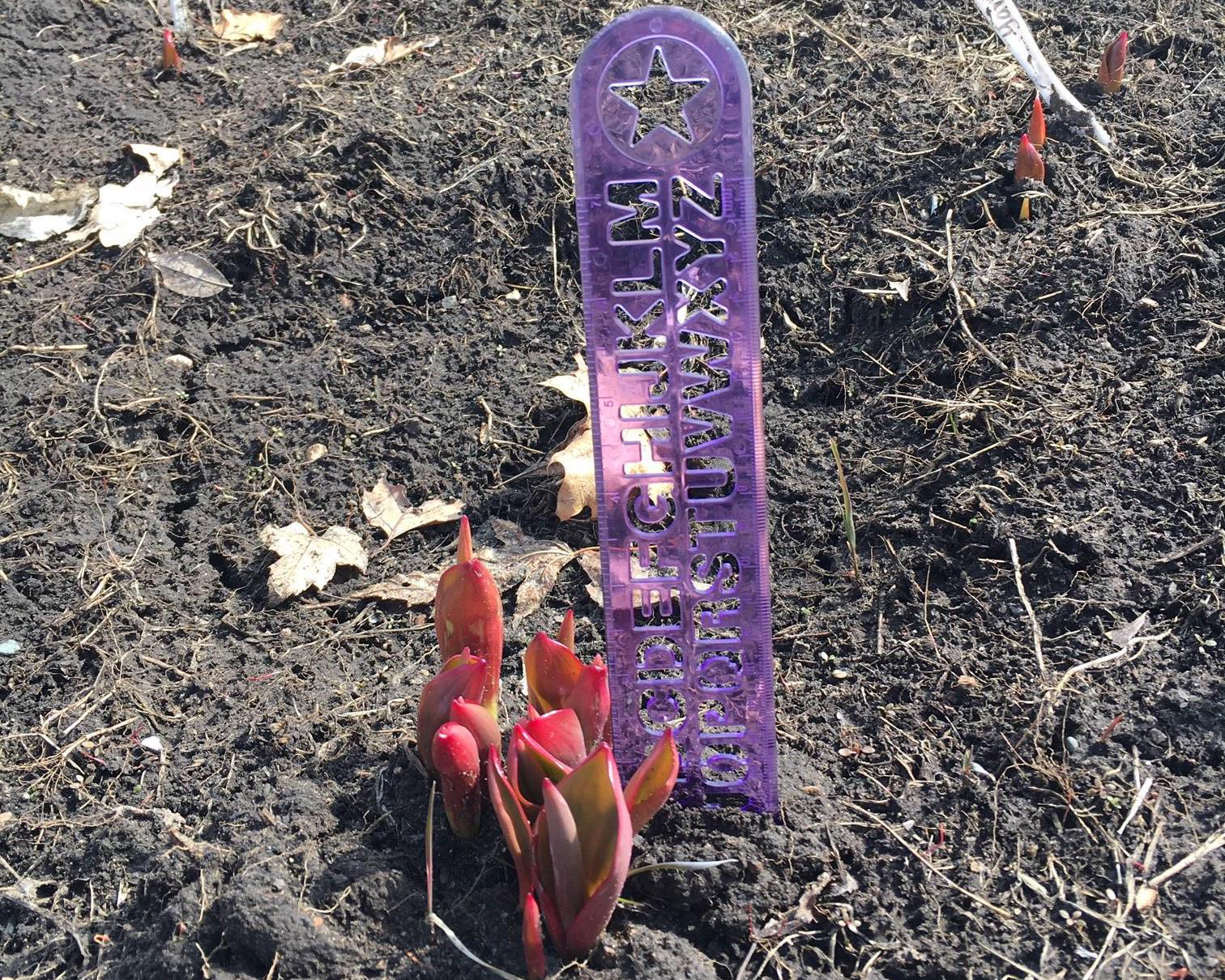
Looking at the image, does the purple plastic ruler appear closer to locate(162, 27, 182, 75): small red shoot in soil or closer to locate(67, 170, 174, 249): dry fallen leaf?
locate(67, 170, 174, 249): dry fallen leaf

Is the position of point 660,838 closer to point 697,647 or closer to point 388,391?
point 697,647

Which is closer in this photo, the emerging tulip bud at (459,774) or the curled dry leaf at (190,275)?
the emerging tulip bud at (459,774)

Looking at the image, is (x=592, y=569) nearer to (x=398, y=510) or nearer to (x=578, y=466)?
(x=578, y=466)

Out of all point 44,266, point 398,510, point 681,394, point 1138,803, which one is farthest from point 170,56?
point 1138,803

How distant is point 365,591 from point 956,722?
52.4 inches

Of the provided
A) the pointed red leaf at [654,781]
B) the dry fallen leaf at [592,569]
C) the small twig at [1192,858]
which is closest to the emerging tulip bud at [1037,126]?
the dry fallen leaf at [592,569]

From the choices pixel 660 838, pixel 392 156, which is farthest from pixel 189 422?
pixel 660 838

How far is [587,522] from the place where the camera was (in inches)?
110

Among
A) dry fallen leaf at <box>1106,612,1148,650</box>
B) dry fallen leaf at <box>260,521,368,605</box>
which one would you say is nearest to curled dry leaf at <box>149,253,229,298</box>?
dry fallen leaf at <box>260,521,368,605</box>

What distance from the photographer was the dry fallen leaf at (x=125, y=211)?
11.9 ft

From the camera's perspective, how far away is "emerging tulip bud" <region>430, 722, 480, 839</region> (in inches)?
69.9

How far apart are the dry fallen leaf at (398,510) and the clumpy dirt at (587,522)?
0.14 ft

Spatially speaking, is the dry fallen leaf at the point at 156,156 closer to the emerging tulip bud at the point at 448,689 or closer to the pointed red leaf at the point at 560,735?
the emerging tulip bud at the point at 448,689

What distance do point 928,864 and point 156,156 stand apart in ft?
11.0
